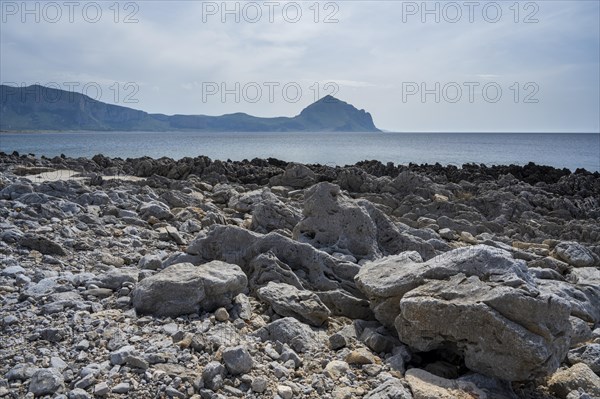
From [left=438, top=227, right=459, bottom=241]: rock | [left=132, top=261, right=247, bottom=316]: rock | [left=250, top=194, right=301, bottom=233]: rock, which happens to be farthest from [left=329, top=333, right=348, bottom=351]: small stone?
[left=438, top=227, right=459, bottom=241]: rock

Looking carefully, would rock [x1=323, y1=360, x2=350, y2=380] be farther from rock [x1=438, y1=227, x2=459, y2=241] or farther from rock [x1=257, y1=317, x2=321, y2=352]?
rock [x1=438, y1=227, x2=459, y2=241]

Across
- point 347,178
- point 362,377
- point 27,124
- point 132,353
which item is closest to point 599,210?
point 347,178

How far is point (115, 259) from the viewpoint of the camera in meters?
8.12

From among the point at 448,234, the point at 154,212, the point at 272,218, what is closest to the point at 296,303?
the point at 272,218

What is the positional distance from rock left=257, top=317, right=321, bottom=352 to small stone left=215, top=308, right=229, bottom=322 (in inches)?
18.1

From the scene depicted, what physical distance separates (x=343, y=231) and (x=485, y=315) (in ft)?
14.1

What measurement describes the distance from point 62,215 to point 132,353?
637cm

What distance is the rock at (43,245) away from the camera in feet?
25.7

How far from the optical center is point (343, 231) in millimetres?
9109

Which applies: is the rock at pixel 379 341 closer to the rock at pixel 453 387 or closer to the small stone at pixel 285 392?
the rock at pixel 453 387

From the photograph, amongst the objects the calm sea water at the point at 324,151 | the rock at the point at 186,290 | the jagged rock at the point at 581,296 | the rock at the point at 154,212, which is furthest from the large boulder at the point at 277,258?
the calm sea water at the point at 324,151

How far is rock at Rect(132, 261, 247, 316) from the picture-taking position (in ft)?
19.2

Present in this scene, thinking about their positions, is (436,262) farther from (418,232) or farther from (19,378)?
(418,232)

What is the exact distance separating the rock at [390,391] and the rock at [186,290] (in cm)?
231
